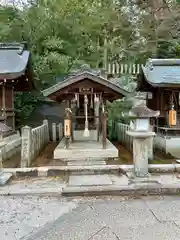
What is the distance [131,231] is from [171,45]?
16.7 metres

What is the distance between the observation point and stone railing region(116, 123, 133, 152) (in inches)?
477

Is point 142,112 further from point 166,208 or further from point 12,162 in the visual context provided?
point 12,162

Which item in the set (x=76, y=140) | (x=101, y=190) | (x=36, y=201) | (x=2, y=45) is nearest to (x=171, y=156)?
(x=76, y=140)

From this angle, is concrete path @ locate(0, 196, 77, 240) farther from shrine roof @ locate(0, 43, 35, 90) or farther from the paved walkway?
shrine roof @ locate(0, 43, 35, 90)

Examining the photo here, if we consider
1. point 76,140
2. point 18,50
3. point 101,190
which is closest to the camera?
point 101,190

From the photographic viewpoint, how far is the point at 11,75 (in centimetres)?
1071

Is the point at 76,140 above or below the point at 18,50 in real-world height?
below

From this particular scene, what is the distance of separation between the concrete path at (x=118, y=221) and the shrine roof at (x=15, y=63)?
672cm

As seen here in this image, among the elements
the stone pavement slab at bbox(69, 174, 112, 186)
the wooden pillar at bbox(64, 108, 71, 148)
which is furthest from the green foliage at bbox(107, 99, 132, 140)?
the stone pavement slab at bbox(69, 174, 112, 186)

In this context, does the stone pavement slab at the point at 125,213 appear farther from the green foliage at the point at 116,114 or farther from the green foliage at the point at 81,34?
the green foliage at the point at 81,34

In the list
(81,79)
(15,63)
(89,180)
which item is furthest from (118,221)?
(15,63)

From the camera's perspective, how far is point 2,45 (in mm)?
13570

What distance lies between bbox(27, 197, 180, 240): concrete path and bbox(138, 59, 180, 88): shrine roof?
5.79 metres

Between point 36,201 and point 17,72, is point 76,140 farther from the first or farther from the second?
point 36,201
